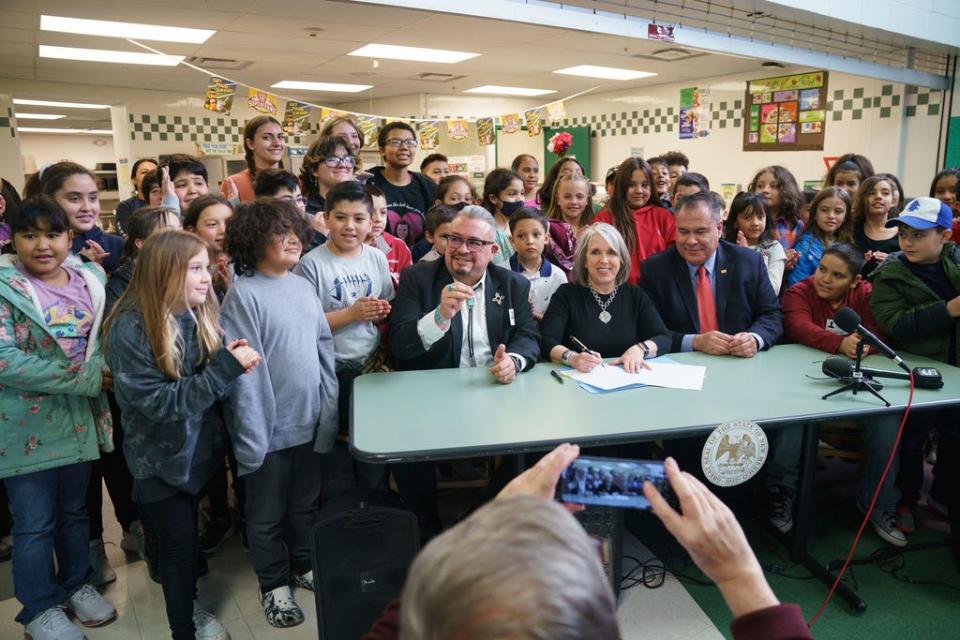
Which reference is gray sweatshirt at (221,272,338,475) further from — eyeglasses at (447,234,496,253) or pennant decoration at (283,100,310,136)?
pennant decoration at (283,100,310,136)

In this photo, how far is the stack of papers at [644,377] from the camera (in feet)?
7.93

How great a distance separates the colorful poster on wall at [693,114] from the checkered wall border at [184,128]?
6.48 metres

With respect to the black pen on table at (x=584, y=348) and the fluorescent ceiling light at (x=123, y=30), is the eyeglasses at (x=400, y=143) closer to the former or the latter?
the black pen on table at (x=584, y=348)

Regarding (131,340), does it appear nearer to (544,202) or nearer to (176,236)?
(176,236)

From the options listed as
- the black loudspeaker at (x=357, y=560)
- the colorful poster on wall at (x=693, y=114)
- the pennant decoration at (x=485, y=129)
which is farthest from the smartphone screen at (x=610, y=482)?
the colorful poster on wall at (x=693, y=114)

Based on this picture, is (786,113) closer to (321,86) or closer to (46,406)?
(321,86)

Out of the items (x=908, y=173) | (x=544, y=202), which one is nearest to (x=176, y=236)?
(x=544, y=202)

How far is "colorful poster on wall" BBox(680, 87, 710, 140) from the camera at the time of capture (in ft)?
28.2

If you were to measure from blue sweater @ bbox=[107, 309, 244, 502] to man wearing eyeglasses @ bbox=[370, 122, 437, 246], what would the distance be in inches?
71.1

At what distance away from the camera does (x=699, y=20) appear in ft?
16.1

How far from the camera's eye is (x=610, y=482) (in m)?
1.15

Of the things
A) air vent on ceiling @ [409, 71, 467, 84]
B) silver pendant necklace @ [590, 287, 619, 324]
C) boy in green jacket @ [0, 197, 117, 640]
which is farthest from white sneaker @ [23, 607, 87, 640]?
air vent on ceiling @ [409, 71, 467, 84]

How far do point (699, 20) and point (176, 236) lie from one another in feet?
14.4

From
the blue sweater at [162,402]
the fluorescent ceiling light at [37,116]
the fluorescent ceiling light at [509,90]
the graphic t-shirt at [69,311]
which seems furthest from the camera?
the fluorescent ceiling light at [37,116]
